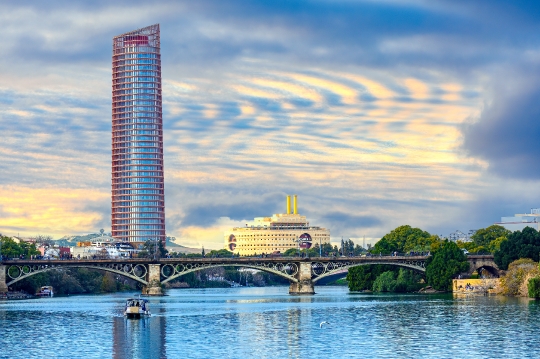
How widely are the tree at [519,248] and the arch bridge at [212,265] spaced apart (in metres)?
6.44

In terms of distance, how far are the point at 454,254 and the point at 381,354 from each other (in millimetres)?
101522

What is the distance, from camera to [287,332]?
85.7m

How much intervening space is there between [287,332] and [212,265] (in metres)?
90.0

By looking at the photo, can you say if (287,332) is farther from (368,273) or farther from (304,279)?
(368,273)

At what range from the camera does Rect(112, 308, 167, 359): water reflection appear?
71.1 meters

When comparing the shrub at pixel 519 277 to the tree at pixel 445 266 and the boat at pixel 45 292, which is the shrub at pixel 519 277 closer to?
the tree at pixel 445 266

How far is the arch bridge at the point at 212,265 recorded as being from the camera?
563ft

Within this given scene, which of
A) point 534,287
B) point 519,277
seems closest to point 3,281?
point 519,277

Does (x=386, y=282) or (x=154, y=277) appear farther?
(x=386, y=282)

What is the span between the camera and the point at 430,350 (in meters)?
69.3

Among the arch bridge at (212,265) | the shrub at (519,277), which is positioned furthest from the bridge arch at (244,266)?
the shrub at (519,277)

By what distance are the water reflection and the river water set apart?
0.23 ft

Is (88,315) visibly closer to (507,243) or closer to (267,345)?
(267,345)

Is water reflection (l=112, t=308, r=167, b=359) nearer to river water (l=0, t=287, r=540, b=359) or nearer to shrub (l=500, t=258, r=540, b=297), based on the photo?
river water (l=0, t=287, r=540, b=359)
